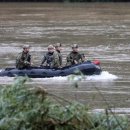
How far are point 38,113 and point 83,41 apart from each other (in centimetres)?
3291

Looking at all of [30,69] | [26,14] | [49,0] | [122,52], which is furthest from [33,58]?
[49,0]

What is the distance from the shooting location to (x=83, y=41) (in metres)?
40.9

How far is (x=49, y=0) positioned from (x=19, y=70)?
64.1m

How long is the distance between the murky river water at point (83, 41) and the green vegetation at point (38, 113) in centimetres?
57

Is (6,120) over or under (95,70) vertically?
over

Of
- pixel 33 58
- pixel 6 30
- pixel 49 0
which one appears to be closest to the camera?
pixel 33 58

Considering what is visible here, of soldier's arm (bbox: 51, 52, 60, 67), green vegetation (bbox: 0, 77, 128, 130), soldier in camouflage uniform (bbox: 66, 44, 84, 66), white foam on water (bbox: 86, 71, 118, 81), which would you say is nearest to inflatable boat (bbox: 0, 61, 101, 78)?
white foam on water (bbox: 86, 71, 118, 81)

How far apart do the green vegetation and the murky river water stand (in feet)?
1.89

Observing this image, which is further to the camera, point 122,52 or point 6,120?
point 122,52

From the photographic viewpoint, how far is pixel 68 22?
5612 cm

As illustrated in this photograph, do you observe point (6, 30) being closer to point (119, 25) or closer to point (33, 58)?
point (119, 25)

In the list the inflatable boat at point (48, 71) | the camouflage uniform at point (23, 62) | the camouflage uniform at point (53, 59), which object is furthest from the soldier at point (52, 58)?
the camouflage uniform at point (23, 62)

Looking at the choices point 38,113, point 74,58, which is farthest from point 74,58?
point 38,113

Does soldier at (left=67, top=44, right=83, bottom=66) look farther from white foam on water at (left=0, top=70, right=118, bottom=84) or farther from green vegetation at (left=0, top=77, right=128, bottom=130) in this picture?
green vegetation at (left=0, top=77, right=128, bottom=130)
